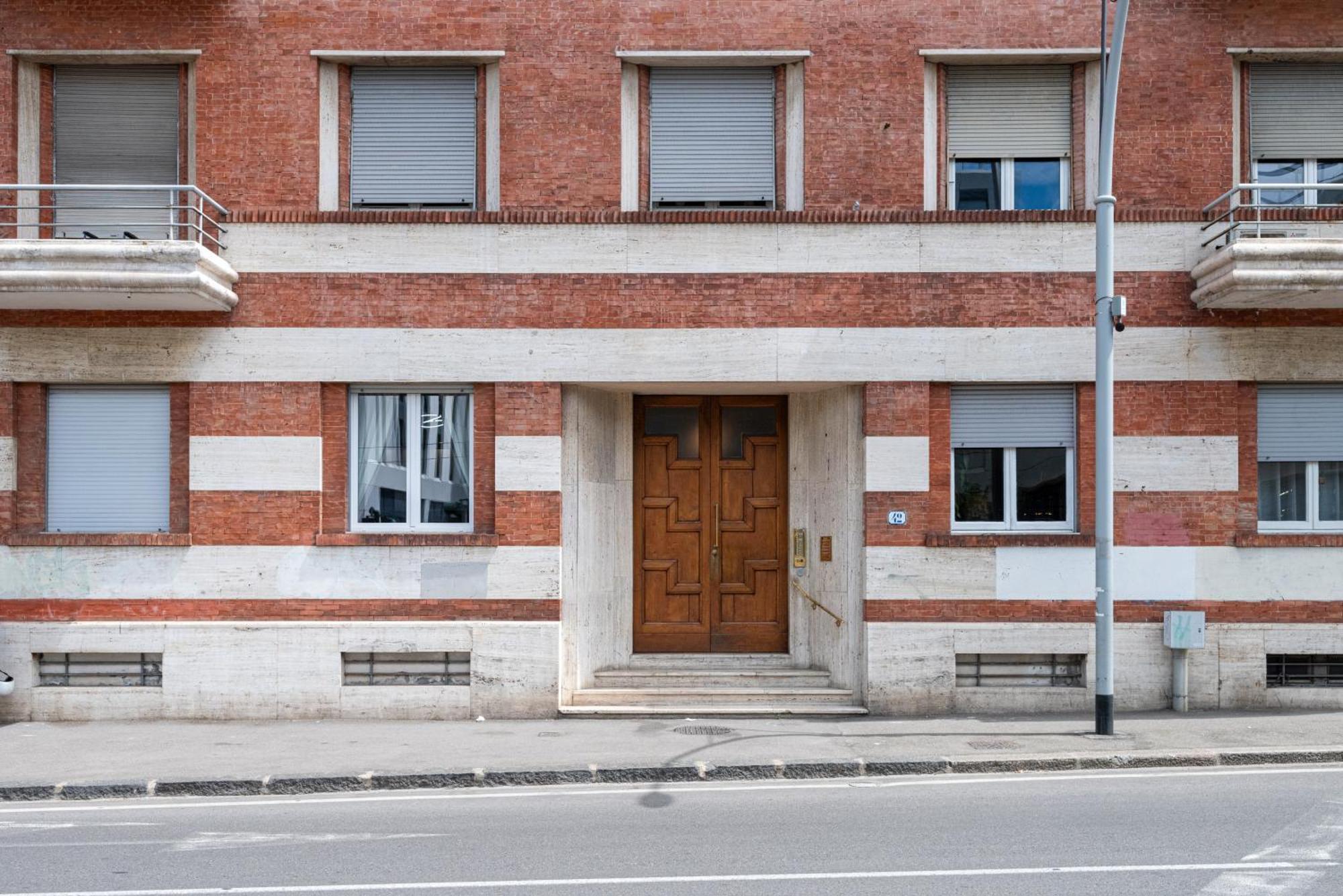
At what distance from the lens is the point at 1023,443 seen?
473 inches

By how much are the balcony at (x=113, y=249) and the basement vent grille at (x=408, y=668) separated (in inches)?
165

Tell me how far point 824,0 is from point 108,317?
875cm

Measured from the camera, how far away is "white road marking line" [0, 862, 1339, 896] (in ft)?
20.5

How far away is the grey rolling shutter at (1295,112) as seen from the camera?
12039mm

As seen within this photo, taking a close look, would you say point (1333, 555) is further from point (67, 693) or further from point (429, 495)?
point (67, 693)

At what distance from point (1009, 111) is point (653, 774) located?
27.5ft

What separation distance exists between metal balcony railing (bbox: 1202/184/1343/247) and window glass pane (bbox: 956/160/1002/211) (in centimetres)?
230

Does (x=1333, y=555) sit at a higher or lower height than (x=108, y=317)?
lower

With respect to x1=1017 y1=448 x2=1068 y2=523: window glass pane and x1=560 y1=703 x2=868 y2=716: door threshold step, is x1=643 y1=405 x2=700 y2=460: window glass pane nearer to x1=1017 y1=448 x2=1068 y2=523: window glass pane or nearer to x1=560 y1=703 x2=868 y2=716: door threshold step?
x1=560 y1=703 x2=868 y2=716: door threshold step

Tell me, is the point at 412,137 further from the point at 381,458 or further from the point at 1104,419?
the point at 1104,419

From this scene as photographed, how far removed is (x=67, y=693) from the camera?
11523 millimetres

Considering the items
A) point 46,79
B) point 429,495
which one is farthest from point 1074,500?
point 46,79

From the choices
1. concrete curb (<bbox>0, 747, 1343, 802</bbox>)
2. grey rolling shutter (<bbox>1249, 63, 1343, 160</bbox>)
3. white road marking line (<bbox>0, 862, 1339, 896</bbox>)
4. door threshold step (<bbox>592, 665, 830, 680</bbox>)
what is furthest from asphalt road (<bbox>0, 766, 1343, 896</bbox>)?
grey rolling shutter (<bbox>1249, 63, 1343, 160</bbox>)

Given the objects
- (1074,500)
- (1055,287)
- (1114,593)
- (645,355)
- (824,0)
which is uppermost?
(824,0)
